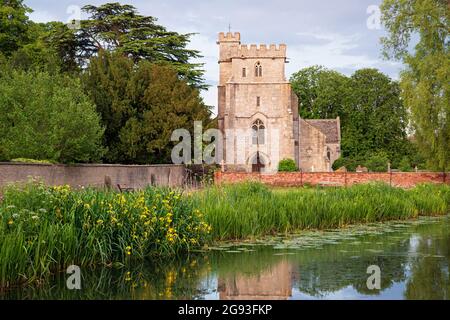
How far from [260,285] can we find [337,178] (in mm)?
23677

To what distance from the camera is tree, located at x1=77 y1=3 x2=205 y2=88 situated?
41188 mm

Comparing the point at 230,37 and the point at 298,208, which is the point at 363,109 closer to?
the point at 230,37

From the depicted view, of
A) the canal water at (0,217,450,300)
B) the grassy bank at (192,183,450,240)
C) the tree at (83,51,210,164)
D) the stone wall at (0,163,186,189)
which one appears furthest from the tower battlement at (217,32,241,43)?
the canal water at (0,217,450,300)

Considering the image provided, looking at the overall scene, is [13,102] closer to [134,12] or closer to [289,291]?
[289,291]

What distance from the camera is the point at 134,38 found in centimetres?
4216

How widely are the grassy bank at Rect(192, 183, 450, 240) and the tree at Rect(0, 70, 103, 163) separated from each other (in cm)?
861

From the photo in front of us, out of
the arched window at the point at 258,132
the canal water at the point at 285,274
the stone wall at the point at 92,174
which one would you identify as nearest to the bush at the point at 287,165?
the arched window at the point at 258,132

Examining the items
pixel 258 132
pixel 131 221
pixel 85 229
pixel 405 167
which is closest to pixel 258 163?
pixel 258 132

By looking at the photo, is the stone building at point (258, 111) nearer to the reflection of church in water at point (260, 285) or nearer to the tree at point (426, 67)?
the tree at point (426, 67)

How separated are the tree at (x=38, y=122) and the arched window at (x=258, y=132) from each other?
28012 millimetres

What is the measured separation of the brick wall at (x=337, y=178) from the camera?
2973 cm

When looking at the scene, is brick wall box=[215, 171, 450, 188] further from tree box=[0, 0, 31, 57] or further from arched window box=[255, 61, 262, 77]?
arched window box=[255, 61, 262, 77]

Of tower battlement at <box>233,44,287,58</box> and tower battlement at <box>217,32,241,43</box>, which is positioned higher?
tower battlement at <box>217,32,241,43</box>
